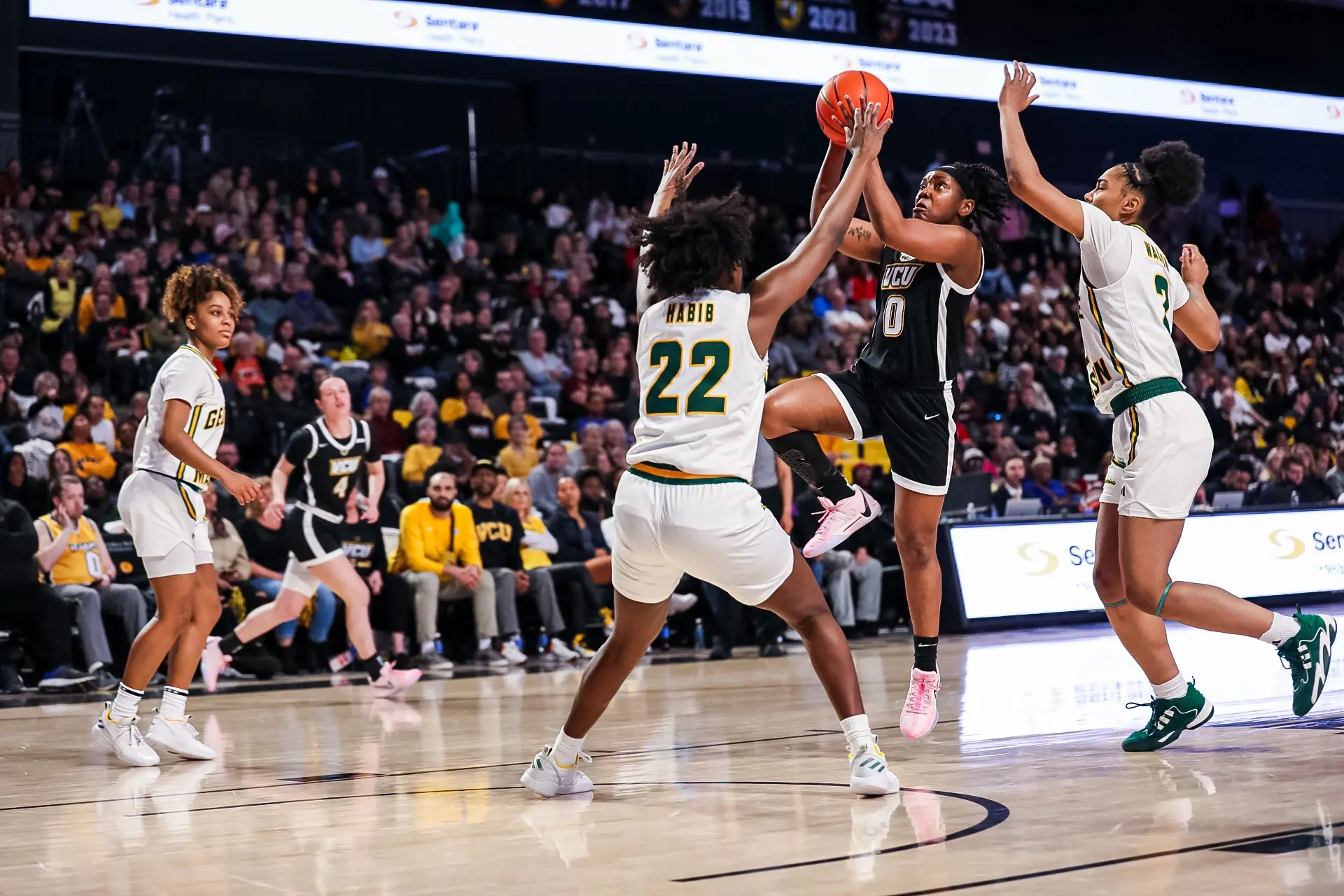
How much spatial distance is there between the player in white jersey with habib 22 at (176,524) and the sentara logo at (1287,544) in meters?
9.34

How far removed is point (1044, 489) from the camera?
13117 millimetres

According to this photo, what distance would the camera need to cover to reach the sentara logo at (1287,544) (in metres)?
12.4

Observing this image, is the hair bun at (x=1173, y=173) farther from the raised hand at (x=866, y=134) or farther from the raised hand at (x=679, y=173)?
the raised hand at (x=679, y=173)

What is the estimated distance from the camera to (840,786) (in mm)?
4641

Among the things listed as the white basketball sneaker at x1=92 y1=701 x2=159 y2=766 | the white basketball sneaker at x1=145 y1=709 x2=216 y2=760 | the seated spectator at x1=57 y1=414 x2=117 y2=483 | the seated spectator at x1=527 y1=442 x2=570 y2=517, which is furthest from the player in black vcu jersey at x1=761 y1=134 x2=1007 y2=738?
the seated spectator at x1=57 y1=414 x2=117 y2=483

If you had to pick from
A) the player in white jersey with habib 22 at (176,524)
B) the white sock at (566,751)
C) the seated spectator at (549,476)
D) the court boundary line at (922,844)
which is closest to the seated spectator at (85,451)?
the seated spectator at (549,476)

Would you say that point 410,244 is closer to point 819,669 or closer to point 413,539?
point 413,539

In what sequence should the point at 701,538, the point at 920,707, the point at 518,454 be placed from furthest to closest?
the point at 518,454 < the point at 920,707 < the point at 701,538

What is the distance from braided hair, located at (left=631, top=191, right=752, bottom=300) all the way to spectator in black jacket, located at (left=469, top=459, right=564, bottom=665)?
640cm

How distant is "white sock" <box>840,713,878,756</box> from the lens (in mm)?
4414

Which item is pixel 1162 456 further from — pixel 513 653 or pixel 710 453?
Result: pixel 513 653

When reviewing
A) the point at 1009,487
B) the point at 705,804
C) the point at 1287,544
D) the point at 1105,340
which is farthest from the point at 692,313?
the point at 1287,544

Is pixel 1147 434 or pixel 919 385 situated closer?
pixel 1147 434

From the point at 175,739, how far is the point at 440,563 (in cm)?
452
